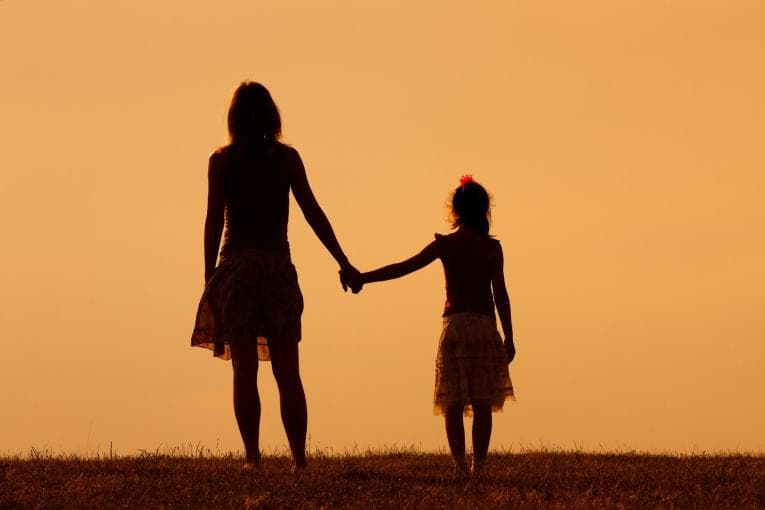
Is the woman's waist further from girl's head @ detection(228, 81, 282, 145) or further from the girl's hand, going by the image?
the girl's hand

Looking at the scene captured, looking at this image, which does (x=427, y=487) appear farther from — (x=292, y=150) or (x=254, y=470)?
(x=292, y=150)

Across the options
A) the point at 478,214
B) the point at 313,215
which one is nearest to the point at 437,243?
the point at 478,214

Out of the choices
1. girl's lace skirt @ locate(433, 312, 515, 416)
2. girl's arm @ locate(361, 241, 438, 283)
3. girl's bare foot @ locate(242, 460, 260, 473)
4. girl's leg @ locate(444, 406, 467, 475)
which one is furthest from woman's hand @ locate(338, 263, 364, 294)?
girl's bare foot @ locate(242, 460, 260, 473)

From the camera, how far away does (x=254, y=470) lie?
35.1 ft

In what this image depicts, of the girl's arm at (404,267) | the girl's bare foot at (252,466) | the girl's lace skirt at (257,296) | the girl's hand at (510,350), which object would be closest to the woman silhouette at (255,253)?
the girl's lace skirt at (257,296)

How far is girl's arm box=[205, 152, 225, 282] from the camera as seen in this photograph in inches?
416

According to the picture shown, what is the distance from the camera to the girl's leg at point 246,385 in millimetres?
10547

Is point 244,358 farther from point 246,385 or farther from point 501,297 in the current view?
point 501,297

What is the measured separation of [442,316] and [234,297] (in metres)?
2.07

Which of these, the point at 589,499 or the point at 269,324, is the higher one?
the point at 269,324

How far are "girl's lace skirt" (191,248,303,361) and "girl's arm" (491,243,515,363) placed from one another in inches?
70.7

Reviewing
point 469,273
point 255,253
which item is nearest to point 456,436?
point 469,273

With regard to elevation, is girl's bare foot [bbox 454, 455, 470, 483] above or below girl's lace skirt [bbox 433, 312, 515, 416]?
below

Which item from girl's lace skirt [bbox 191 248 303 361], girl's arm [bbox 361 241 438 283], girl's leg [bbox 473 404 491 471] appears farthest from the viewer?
girl's arm [bbox 361 241 438 283]
